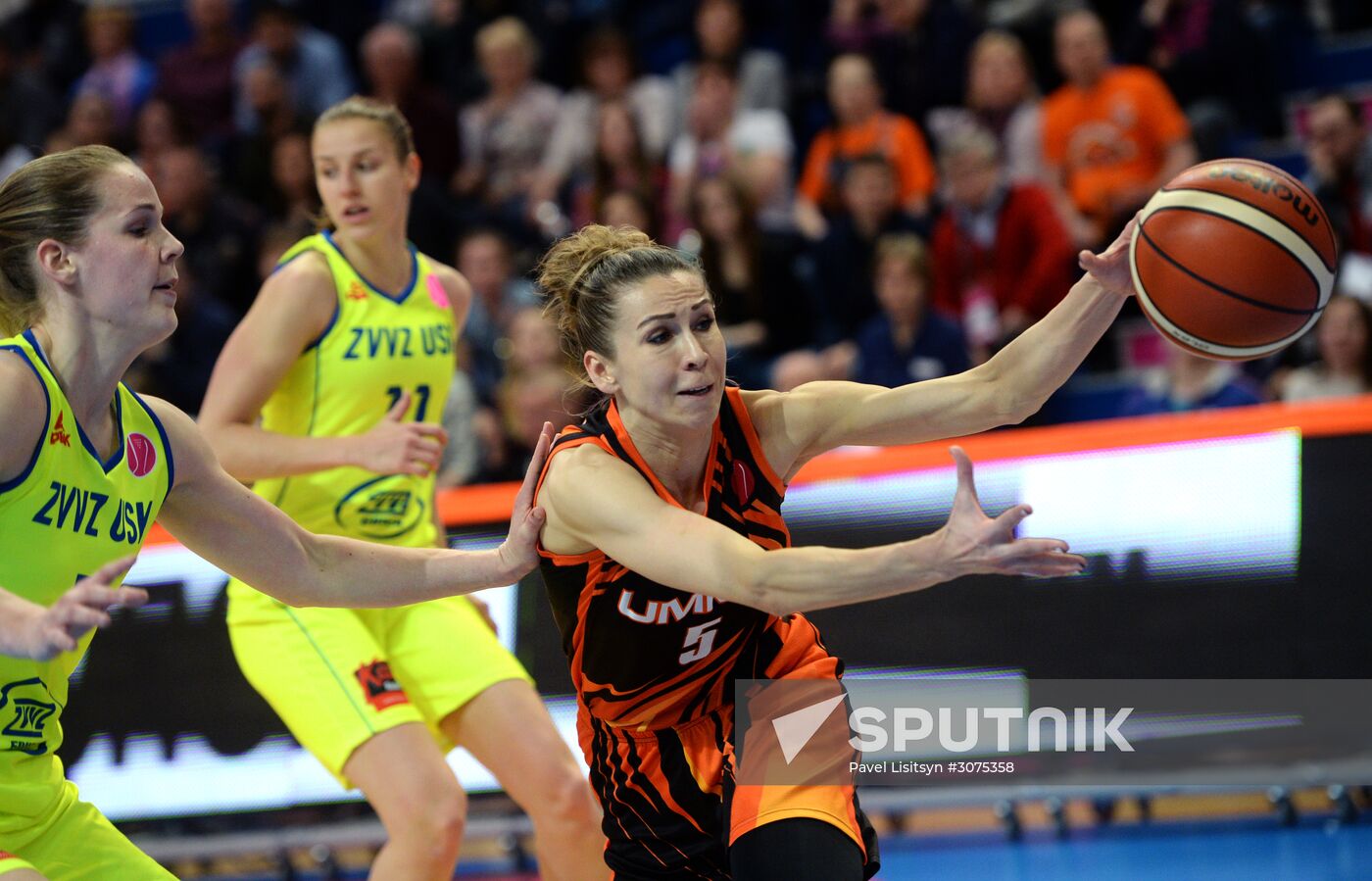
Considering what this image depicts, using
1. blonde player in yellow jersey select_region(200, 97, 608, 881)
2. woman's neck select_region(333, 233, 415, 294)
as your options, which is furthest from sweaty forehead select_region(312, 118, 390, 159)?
woman's neck select_region(333, 233, 415, 294)

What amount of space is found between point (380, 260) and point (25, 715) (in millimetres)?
2033

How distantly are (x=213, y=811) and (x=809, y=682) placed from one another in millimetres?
3459

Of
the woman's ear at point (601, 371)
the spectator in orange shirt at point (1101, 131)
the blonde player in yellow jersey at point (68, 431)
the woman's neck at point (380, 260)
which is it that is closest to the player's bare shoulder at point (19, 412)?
the blonde player in yellow jersey at point (68, 431)

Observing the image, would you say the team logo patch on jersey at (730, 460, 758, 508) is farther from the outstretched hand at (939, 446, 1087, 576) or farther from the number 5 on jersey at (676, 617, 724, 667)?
the outstretched hand at (939, 446, 1087, 576)

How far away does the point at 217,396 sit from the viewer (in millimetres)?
4582

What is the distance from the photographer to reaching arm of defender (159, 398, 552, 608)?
137 inches

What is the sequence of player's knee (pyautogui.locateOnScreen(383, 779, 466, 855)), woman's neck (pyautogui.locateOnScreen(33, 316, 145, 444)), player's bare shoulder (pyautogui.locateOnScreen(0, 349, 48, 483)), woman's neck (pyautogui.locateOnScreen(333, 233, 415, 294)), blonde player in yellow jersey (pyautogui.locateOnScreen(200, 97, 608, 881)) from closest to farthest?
player's bare shoulder (pyautogui.locateOnScreen(0, 349, 48, 483)) → woman's neck (pyautogui.locateOnScreen(33, 316, 145, 444)) → player's knee (pyautogui.locateOnScreen(383, 779, 466, 855)) → blonde player in yellow jersey (pyautogui.locateOnScreen(200, 97, 608, 881)) → woman's neck (pyautogui.locateOnScreen(333, 233, 415, 294))

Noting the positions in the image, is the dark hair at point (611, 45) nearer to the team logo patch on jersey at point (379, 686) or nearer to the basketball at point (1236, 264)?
the team logo patch on jersey at point (379, 686)

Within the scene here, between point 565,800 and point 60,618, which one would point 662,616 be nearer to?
point 565,800

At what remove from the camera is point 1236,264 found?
11.6ft

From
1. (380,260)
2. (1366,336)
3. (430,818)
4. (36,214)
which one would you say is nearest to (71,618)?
(36,214)

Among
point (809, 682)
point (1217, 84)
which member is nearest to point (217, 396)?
point (809, 682)

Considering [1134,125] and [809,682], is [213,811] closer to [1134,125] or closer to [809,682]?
[809,682]

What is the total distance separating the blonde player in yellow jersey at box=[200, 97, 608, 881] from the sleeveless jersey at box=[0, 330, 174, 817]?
114 centimetres
